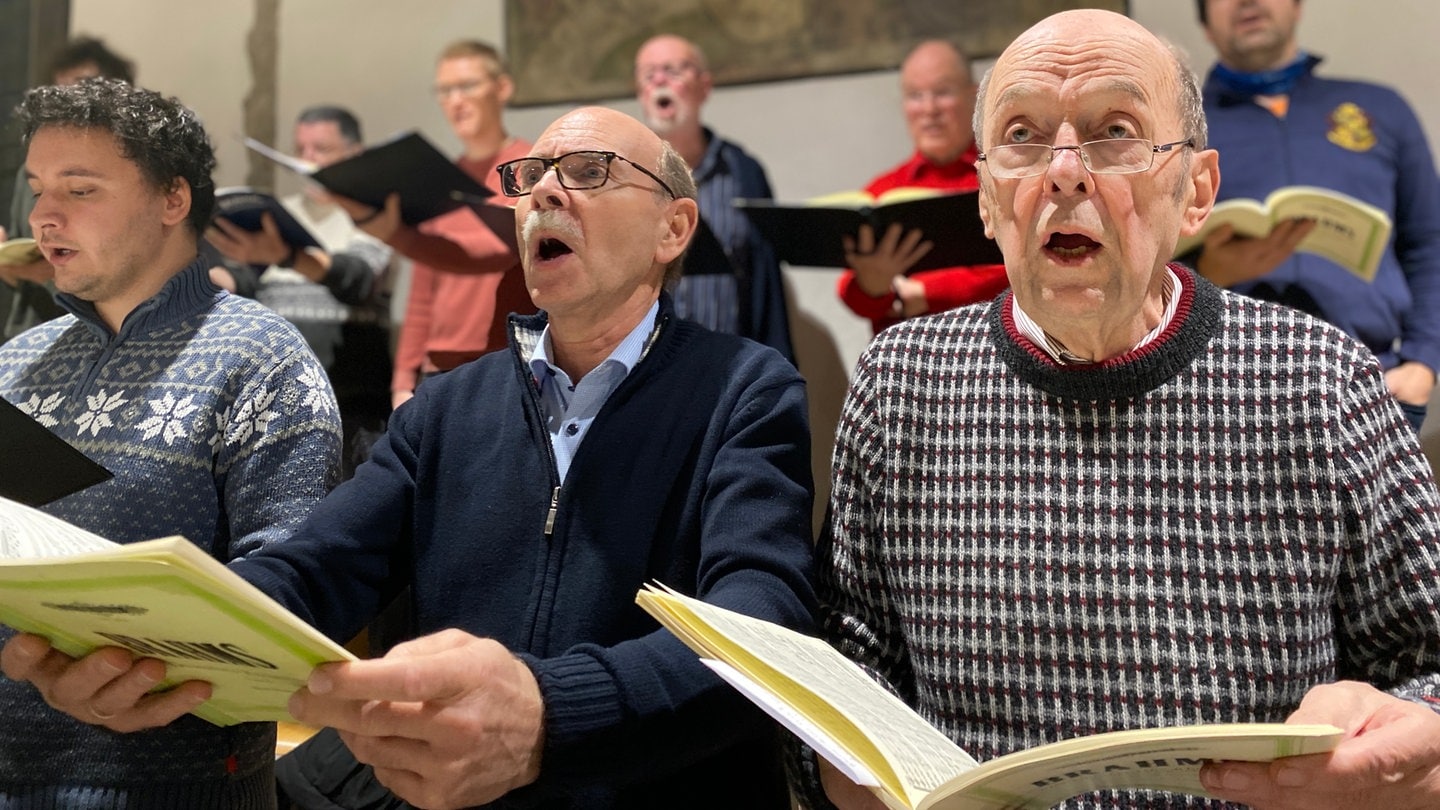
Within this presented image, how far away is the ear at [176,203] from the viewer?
153cm

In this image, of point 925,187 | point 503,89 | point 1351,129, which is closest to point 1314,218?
point 1351,129

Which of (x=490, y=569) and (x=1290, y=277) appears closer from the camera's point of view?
(x=490, y=569)

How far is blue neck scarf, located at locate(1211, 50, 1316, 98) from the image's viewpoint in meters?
2.71

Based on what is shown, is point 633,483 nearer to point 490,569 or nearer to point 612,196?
point 490,569

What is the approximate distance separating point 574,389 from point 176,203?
0.59m

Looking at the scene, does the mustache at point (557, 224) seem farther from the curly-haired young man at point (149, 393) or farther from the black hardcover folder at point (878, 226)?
the black hardcover folder at point (878, 226)

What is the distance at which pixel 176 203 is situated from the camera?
5.06 feet

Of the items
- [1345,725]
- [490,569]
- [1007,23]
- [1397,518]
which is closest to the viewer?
[1345,725]

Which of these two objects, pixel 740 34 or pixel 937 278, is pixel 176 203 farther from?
pixel 740 34

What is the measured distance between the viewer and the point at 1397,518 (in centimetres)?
105

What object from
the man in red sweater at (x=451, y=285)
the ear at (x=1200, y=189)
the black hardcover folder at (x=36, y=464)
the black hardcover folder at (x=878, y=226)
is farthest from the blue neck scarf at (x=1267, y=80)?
the black hardcover folder at (x=36, y=464)

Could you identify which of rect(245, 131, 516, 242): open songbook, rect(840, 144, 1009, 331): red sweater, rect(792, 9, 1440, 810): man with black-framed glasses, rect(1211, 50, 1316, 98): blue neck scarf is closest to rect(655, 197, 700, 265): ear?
rect(792, 9, 1440, 810): man with black-framed glasses

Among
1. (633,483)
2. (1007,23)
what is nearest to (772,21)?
(1007,23)

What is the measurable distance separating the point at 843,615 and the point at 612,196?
0.52m
